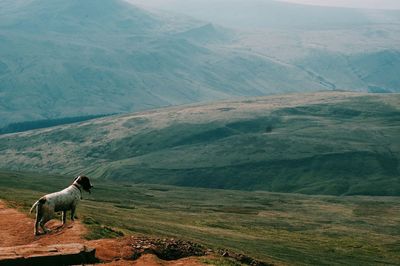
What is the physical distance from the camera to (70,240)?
113ft

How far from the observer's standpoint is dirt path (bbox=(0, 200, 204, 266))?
31.0 meters

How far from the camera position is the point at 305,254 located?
81.6 metres

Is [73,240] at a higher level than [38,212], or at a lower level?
lower

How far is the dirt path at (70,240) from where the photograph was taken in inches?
1221

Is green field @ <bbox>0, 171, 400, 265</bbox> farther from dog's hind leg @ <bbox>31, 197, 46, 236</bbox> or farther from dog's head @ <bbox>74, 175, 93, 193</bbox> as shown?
dog's hind leg @ <bbox>31, 197, 46, 236</bbox>

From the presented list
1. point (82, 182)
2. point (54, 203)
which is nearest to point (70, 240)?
point (54, 203)

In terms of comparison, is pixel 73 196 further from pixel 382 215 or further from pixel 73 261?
pixel 382 215

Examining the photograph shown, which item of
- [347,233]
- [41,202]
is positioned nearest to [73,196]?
[41,202]

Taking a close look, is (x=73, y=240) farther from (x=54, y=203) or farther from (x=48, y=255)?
(x=48, y=255)

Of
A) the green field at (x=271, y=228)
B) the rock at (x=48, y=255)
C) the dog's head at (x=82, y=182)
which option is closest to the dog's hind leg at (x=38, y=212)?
the green field at (x=271, y=228)

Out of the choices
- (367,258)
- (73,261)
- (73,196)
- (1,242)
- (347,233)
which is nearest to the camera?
(73,261)

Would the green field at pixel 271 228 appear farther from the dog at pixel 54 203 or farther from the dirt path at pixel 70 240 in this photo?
the dog at pixel 54 203

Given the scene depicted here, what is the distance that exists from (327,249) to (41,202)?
70676 millimetres

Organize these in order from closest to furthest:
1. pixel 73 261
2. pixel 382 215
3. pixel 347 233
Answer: pixel 73 261
pixel 347 233
pixel 382 215
